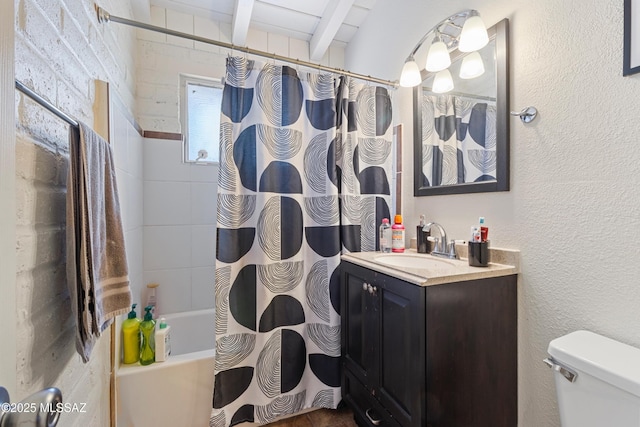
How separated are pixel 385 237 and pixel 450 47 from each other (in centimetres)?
104

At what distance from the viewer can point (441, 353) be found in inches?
39.8

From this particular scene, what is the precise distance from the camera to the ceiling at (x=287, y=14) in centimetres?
190

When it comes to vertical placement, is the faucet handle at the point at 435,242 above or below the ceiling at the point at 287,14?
below

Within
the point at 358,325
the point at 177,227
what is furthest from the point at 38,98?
the point at 177,227

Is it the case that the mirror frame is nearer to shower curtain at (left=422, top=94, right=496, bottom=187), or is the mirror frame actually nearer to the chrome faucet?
shower curtain at (left=422, top=94, right=496, bottom=187)

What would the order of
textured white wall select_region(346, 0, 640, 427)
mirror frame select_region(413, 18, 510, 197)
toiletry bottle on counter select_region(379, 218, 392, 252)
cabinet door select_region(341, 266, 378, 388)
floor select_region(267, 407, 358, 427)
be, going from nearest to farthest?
textured white wall select_region(346, 0, 640, 427)
mirror frame select_region(413, 18, 510, 197)
cabinet door select_region(341, 266, 378, 388)
floor select_region(267, 407, 358, 427)
toiletry bottle on counter select_region(379, 218, 392, 252)

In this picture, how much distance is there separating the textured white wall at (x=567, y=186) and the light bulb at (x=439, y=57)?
20 centimetres

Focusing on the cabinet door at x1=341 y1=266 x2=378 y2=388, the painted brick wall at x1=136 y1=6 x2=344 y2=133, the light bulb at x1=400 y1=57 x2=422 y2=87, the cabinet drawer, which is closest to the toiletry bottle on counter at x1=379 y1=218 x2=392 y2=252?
the cabinet door at x1=341 y1=266 x2=378 y2=388

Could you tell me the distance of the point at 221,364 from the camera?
140 cm

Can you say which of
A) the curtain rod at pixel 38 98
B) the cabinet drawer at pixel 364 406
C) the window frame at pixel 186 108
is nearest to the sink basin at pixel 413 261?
the cabinet drawer at pixel 364 406

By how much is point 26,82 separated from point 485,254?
1507 millimetres

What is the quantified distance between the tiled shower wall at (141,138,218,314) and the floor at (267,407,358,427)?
39.3 inches

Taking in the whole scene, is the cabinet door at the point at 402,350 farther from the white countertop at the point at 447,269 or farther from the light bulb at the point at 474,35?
the light bulb at the point at 474,35

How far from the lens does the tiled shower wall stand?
6.46 ft
